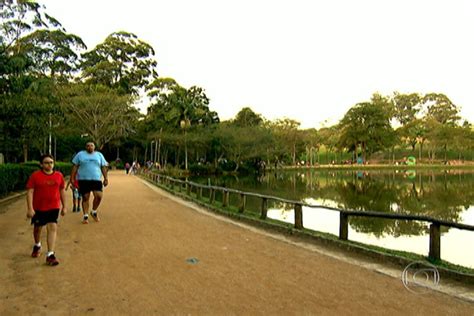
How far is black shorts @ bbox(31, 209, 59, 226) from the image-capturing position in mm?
5196

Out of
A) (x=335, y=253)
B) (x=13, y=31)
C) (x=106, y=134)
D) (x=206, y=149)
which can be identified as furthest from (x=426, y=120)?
(x=335, y=253)

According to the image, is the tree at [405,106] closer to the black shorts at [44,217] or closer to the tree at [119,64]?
the tree at [119,64]

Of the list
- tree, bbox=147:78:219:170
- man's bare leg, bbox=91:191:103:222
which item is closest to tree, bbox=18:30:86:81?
tree, bbox=147:78:219:170

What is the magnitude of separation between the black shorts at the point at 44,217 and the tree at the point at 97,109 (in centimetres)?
3159

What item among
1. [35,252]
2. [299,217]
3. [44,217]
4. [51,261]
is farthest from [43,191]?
[299,217]

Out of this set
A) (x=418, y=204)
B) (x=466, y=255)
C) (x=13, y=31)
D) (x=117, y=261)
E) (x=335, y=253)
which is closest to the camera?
(x=117, y=261)

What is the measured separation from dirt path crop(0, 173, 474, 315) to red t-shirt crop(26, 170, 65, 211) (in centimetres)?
79

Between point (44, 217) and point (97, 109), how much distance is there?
3351 cm

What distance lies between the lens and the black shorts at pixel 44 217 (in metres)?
5.20

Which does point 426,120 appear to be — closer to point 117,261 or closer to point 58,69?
point 58,69

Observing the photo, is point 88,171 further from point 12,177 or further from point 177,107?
point 177,107

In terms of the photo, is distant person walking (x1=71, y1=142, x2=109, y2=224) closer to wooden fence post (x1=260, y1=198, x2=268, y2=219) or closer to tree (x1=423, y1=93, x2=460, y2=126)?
wooden fence post (x1=260, y1=198, x2=268, y2=219)

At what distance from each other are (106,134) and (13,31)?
56.6 ft

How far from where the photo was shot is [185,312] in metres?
3.70
